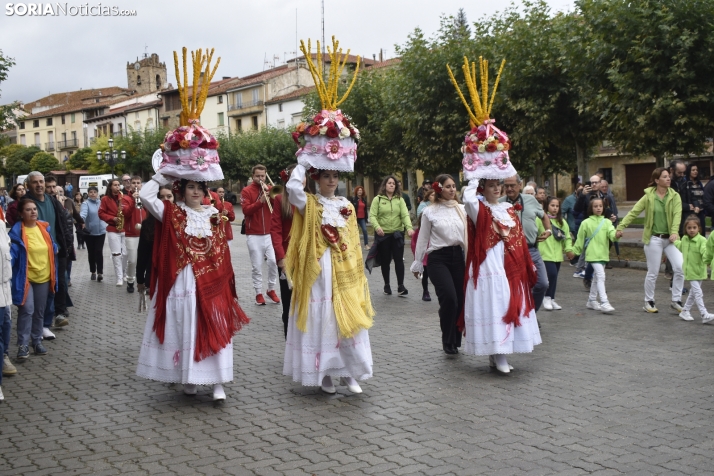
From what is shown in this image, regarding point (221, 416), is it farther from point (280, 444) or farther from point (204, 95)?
point (204, 95)

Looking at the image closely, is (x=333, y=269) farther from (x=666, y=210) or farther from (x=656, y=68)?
(x=656, y=68)

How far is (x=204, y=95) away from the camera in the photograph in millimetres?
7199

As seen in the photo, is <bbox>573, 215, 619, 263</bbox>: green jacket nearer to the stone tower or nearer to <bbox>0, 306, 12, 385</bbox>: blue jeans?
<bbox>0, 306, 12, 385</bbox>: blue jeans

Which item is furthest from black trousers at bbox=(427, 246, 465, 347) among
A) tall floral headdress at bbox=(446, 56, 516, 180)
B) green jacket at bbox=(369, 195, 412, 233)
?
green jacket at bbox=(369, 195, 412, 233)

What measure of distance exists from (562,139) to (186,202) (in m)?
19.5

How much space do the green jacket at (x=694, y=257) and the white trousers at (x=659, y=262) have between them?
0.12 m

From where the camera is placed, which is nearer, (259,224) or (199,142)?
(199,142)

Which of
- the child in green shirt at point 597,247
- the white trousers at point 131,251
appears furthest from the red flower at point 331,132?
the white trousers at point 131,251

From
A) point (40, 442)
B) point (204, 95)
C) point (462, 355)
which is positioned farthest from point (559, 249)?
point (40, 442)

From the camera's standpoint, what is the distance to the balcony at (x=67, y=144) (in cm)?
10743

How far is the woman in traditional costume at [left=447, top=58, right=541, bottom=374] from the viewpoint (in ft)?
25.7

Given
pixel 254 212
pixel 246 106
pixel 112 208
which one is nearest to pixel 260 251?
pixel 254 212

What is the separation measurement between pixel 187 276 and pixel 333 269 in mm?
1220

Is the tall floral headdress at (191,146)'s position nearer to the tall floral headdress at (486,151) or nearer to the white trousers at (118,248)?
the tall floral headdress at (486,151)
